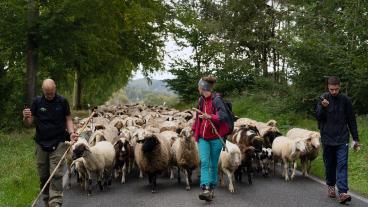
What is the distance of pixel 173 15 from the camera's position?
4231 centimetres

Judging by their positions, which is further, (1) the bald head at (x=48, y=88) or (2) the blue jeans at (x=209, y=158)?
(2) the blue jeans at (x=209, y=158)

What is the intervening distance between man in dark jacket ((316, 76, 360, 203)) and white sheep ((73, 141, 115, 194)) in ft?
15.7

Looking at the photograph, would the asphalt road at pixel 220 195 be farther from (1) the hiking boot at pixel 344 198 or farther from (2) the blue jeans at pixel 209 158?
(2) the blue jeans at pixel 209 158

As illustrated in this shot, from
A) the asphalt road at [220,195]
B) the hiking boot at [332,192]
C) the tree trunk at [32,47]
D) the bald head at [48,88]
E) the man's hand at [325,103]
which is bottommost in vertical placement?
the asphalt road at [220,195]

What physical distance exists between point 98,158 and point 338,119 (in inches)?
202

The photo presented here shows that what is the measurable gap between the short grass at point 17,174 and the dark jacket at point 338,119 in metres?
5.57

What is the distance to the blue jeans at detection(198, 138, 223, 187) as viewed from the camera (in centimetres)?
973

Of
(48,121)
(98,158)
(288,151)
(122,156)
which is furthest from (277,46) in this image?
(48,121)

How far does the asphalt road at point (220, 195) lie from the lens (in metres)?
10.0

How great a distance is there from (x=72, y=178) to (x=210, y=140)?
5.05 m

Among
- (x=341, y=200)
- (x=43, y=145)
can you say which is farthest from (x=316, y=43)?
(x=43, y=145)

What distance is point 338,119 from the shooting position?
996 cm

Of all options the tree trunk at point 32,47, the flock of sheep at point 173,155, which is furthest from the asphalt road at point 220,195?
the tree trunk at point 32,47

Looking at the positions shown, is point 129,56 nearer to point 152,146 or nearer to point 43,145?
point 152,146
